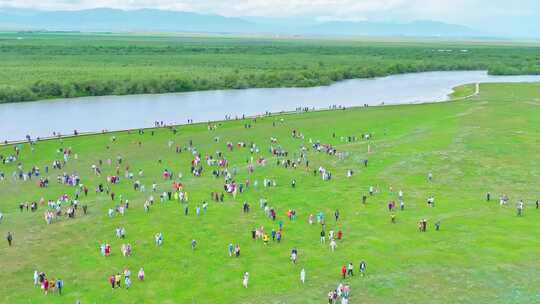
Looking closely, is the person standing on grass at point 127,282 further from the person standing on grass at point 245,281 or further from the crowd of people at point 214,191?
the person standing on grass at point 245,281

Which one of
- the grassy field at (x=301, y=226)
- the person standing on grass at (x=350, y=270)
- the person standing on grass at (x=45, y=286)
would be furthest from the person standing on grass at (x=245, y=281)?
the person standing on grass at (x=45, y=286)

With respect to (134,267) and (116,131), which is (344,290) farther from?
(116,131)

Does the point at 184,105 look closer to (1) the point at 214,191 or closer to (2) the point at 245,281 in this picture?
(1) the point at 214,191

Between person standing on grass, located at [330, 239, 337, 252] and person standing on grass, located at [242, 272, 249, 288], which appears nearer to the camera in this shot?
person standing on grass, located at [242, 272, 249, 288]

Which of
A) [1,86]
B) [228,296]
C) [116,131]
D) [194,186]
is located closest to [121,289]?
[228,296]

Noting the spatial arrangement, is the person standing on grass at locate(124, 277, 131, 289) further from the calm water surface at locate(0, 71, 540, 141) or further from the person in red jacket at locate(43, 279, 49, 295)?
the calm water surface at locate(0, 71, 540, 141)

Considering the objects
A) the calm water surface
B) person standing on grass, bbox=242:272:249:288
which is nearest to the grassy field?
person standing on grass, bbox=242:272:249:288
